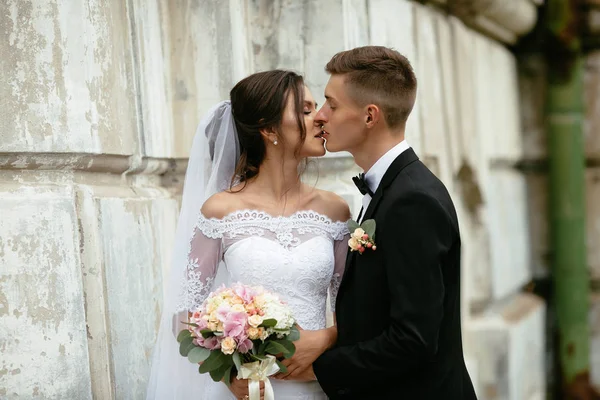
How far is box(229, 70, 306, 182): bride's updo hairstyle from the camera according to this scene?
2.99 metres

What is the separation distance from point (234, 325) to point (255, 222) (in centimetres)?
58

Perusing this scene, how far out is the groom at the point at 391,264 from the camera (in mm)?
2404

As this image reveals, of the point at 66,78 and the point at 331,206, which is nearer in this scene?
the point at 66,78

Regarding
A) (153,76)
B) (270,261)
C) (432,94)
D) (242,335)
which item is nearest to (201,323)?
(242,335)

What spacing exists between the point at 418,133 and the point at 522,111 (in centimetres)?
237

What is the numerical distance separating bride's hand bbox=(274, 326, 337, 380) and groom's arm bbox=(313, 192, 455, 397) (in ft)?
0.69

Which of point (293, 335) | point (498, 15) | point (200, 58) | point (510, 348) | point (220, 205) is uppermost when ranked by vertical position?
point (498, 15)

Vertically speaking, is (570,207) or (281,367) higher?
(281,367)

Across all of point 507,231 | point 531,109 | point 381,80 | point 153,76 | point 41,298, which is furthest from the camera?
point 531,109

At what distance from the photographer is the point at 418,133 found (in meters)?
4.48

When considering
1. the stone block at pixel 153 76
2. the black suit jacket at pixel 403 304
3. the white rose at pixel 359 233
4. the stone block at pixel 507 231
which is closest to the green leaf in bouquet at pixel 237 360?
the black suit jacket at pixel 403 304

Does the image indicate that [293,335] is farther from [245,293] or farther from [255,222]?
[255,222]

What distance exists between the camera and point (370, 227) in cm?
252

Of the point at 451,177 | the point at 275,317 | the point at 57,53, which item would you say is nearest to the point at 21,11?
the point at 57,53
